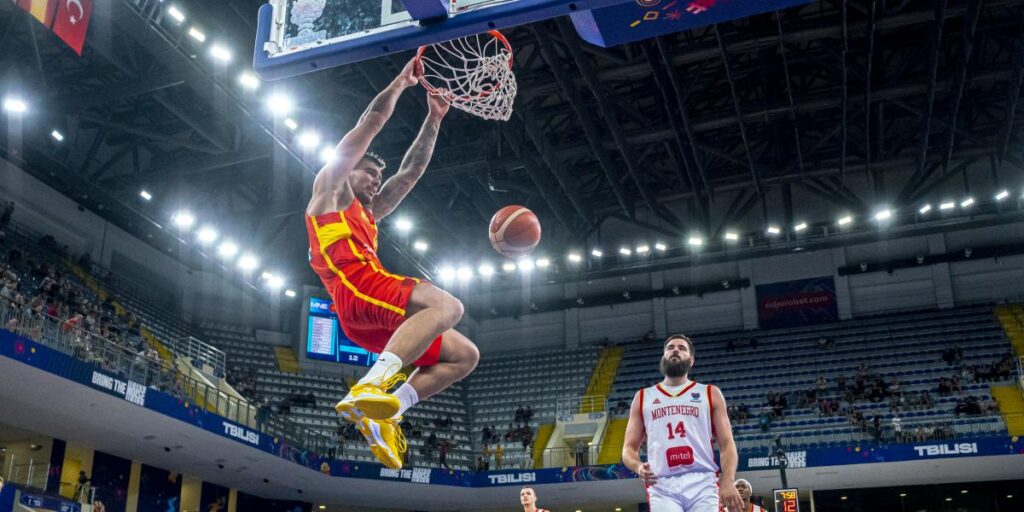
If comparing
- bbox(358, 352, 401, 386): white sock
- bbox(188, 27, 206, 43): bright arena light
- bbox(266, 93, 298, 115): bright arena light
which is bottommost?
bbox(358, 352, 401, 386): white sock

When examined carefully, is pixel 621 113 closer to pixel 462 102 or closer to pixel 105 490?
pixel 105 490

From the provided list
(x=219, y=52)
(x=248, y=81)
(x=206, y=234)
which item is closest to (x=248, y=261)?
(x=206, y=234)

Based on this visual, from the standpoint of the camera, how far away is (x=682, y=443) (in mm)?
5805

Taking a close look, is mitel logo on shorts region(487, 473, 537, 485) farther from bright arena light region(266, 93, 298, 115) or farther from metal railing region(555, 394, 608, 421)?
bright arena light region(266, 93, 298, 115)

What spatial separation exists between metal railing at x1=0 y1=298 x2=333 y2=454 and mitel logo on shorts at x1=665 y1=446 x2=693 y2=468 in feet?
43.2

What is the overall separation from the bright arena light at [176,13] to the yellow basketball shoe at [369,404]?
14.7 meters

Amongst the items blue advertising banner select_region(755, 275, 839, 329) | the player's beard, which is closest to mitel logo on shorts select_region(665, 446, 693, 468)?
the player's beard

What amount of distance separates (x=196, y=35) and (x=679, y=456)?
587 inches

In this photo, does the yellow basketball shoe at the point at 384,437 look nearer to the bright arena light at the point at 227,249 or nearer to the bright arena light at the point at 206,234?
the bright arena light at the point at 206,234

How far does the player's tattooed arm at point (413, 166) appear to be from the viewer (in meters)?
5.15

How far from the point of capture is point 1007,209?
27.9 metres

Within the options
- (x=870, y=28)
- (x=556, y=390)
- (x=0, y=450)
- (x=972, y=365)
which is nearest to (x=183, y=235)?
(x=0, y=450)

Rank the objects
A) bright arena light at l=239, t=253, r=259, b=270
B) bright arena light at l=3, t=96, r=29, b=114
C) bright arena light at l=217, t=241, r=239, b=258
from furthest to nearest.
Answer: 1. bright arena light at l=239, t=253, r=259, b=270
2. bright arena light at l=217, t=241, r=239, b=258
3. bright arena light at l=3, t=96, r=29, b=114

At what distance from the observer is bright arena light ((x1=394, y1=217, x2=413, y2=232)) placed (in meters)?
25.1
